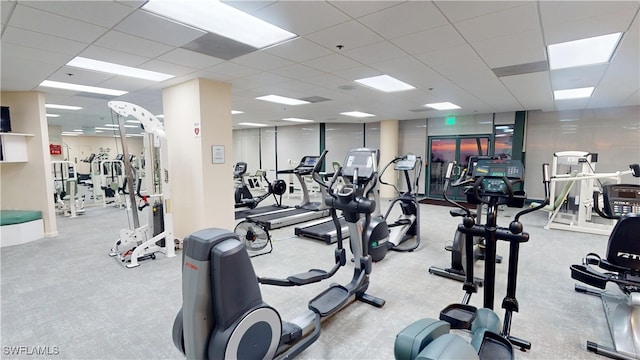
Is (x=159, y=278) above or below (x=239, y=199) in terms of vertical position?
below

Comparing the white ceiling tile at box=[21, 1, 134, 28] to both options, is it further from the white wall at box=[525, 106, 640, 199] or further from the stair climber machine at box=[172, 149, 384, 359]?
the white wall at box=[525, 106, 640, 199]

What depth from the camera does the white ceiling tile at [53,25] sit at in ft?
7.96

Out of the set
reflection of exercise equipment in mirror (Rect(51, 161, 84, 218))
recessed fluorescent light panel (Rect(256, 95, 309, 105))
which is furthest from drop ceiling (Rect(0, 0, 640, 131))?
reflection of exercise equipment in mirror (Rect(51, 161, 84, 218))

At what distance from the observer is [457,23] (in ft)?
8.85

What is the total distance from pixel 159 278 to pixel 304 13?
3381mm

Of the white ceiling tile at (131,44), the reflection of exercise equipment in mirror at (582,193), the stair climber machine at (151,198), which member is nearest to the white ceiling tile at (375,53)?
the white ceiling tile at (131,44)

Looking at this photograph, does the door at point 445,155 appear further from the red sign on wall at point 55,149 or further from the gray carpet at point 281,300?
the red sign on wall at point 55,149

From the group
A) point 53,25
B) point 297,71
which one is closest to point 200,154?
point 297,71

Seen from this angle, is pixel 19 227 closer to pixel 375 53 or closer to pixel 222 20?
pixel 222 20

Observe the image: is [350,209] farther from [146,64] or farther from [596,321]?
[146,64]

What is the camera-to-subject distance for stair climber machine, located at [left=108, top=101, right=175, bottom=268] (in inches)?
167

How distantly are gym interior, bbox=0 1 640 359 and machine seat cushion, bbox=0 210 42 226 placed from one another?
0.03 meters

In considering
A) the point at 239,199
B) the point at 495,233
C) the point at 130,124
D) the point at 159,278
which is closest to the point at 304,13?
the point at 495,233

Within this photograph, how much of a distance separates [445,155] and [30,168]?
35.0 feet
